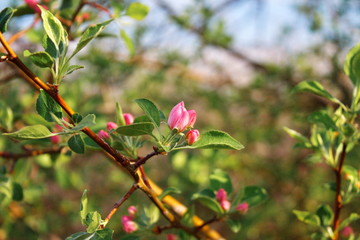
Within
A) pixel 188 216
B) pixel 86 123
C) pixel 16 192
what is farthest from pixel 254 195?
pixel 16 192

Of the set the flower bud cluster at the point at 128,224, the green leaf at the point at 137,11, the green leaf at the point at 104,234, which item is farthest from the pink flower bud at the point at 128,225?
the green leaf at the point at 137,11

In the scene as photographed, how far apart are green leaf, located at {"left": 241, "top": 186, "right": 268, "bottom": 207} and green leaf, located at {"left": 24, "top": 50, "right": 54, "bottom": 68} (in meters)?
0.58

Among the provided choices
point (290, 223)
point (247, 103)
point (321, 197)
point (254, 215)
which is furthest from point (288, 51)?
point (254, 215)

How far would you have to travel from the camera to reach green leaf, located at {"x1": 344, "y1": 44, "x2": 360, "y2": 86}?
777mm

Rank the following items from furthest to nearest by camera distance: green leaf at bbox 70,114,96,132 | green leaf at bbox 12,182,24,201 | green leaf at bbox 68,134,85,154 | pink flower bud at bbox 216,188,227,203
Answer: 1. green leaf at bbox 12,182,24,201
2. pink flower bud at bbox 216,188,227,203
3. green leaf at bbox 68,134,85,154
4. green leaf at bbox 70,114,96,132

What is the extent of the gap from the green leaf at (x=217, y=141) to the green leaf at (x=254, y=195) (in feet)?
1.18

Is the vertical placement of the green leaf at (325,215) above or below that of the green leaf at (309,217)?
below

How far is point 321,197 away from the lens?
8.36ft

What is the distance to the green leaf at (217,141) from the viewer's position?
619mm

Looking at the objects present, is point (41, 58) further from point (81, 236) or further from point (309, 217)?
point (309, 217)

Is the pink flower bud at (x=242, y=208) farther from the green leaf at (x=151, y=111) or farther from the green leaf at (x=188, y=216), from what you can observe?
the green leaf at (x=151, y=111)

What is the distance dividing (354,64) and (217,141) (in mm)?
379

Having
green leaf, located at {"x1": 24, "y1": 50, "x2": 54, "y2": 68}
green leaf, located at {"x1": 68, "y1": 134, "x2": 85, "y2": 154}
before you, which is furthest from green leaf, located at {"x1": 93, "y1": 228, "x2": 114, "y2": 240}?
green leaf, located at {"x1": 24, "y1": 50, "x2": 54, "y2": 68}

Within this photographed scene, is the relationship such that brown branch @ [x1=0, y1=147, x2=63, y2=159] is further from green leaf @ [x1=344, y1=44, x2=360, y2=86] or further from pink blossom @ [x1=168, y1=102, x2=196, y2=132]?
green leaf @ [x1=344, y1=44, x2=360, y2=86]
